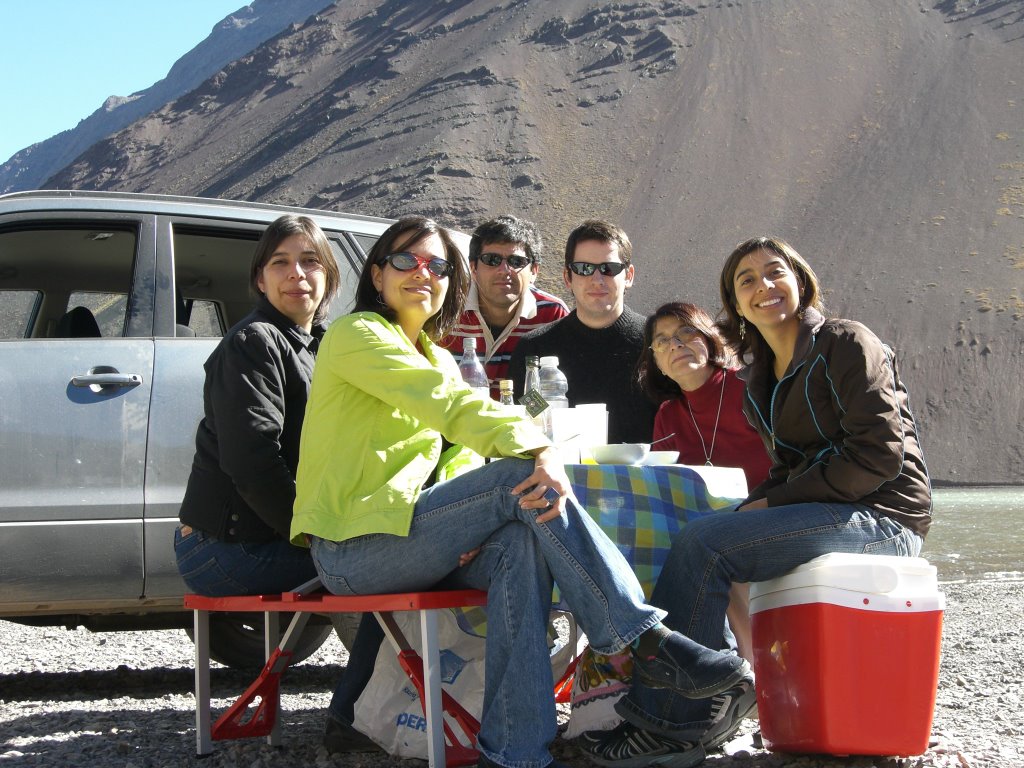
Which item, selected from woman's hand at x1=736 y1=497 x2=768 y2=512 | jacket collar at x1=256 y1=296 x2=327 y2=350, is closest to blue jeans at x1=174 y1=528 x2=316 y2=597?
jacket collar at x1=256 y1=296 x2=327 y2=350

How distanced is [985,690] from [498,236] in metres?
2.85

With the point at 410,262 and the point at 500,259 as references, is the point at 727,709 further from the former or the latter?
the point at 500,259

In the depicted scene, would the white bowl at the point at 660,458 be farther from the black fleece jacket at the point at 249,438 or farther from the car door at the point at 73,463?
the car door at the point at 73,463

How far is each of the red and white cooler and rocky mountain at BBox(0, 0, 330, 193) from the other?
477ft

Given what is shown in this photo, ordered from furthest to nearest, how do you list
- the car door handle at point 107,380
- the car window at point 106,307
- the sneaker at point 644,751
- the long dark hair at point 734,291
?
the car window at point 106,307 → the car door handle at point 107,380 → the long dark hair at point 734,291 → the sneaker at point 644,751

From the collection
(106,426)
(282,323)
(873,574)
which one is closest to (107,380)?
(106,426)

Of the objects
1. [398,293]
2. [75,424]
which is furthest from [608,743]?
[75,424]

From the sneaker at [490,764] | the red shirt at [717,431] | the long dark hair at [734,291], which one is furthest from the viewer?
the red shirt at [717,431]

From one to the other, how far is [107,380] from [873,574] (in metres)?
2.93

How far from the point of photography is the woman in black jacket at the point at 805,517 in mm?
3133

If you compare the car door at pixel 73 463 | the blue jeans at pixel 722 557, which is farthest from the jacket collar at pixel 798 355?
the car door at pixel 73 463

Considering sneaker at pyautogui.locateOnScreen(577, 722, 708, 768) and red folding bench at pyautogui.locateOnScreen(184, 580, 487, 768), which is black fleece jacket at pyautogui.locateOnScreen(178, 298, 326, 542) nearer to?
red folding bench at pyautogui.locateOnScreen(184, 580, 487, 768)

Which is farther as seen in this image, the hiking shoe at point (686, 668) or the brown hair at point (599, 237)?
the brown hair at point (599, 237)

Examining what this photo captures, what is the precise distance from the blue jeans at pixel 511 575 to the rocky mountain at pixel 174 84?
145 m
